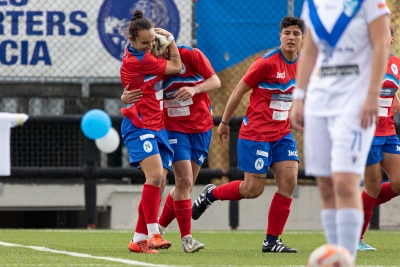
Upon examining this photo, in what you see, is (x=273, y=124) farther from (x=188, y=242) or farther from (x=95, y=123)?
(x=95, y=123)

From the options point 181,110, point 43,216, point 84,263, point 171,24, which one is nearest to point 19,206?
point 43,216

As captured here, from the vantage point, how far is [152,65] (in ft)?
22.0

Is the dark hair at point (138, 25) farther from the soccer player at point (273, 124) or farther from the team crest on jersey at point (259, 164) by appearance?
the team crest on jersey at point (259, 164)

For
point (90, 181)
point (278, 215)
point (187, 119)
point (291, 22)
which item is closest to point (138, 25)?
point (187, 119)

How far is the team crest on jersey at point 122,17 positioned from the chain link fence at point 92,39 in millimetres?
11

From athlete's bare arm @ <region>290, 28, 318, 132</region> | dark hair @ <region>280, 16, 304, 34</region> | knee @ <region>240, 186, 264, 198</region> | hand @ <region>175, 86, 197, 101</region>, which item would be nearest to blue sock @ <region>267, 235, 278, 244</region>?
knee @ <region>240, 186, 264, 198</region>

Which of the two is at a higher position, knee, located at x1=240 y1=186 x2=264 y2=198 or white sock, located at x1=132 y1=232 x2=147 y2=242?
knee, located at x1=240 y1=186 x2=264 y2=198

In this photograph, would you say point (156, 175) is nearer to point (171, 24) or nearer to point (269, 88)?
point (269, 88)

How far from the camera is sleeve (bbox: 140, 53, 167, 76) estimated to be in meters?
6.69

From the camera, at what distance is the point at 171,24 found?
409 inches

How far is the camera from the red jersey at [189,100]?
707 cm

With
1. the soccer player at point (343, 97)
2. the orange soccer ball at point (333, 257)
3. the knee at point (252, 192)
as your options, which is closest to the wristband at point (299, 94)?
the soccer player at point (343, 97)

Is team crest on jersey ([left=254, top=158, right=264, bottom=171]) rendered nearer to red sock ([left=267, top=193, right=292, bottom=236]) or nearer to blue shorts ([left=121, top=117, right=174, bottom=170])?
red sock ([left=267, top=193, right=292, bottom=236])

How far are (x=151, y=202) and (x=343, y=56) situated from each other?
2.78m
